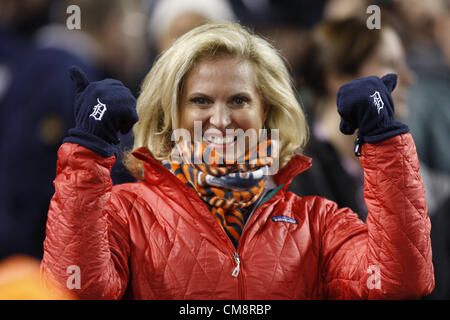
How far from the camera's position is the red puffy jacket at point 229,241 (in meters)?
1.80

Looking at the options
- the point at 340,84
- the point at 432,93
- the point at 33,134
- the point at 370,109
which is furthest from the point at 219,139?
the point at 432,93

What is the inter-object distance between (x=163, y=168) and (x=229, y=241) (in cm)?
33

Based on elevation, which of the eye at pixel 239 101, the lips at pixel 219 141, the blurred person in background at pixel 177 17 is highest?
the blurred person in background at pixel 177 17

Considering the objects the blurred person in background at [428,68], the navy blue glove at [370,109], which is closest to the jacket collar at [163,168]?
the navy blue glove at [370,109]

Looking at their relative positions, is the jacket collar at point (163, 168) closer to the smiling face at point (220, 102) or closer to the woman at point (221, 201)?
the woman at point (221, 201)

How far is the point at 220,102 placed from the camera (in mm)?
2160

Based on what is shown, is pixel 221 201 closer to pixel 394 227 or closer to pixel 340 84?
pixel 394 227

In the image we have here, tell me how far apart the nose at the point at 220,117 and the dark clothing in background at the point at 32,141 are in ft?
1.94

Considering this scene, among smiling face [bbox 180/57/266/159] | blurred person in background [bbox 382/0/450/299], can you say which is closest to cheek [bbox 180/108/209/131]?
smiling face [bbox 180/57/266/159]

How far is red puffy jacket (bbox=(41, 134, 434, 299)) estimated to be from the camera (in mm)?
1801

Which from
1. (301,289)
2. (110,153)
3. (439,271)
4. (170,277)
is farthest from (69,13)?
(439,271)

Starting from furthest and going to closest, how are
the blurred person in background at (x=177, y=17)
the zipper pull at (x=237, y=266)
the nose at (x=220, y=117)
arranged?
the blurred person in background at (x=177, y=17) → the nose at (x=220, y=117) → the zipper pull at (x=237, y=266)

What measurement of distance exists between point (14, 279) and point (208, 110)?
1.03 meters

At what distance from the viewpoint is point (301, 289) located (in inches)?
81.0
